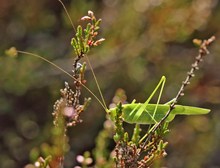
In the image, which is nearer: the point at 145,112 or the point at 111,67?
the point at 145,112

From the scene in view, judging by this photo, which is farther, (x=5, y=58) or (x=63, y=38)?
(x=63, y=38)

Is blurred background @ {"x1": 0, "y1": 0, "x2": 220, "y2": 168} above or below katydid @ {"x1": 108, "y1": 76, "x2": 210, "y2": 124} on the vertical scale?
above

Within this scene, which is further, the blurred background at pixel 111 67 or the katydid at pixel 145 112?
the blurred background at pixel 111 67

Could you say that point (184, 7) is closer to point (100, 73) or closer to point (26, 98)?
point (100, 73)

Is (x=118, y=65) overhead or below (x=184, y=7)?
below

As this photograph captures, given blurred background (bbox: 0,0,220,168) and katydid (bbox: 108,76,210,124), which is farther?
blurred background (bbox: 0,0,220,168)

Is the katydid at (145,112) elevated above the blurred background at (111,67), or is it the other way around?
the blurred background at (111,67)

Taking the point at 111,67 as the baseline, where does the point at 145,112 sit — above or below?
below

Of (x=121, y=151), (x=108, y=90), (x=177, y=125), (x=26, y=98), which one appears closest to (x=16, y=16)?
(x=26, y=98)
